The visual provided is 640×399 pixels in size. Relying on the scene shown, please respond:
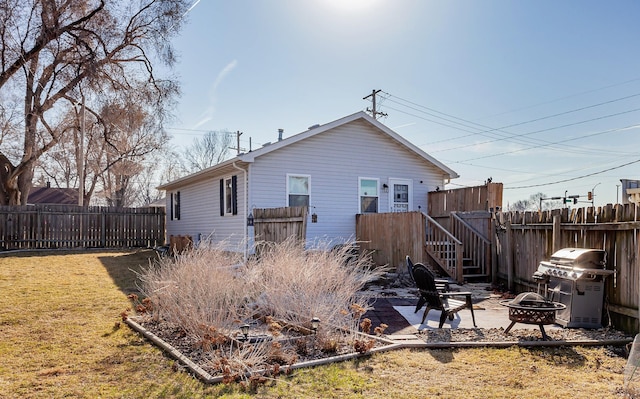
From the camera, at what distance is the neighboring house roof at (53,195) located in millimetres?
35812

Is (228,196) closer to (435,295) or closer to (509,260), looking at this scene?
(509,260)

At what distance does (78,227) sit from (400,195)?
13209mm

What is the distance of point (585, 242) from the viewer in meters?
6.03

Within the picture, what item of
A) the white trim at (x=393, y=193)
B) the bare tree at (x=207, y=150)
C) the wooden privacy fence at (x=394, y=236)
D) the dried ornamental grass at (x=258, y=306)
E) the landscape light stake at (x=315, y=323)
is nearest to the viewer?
the dried ornamental grass at (x=258, y=306)

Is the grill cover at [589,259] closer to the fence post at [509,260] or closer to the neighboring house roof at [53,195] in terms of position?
the fence post at [509,260]

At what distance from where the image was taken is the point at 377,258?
11.2 metres

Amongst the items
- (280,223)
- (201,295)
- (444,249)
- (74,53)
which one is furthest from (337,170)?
(74,53)

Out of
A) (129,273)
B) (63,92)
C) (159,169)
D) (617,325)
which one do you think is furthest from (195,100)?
(617,325)

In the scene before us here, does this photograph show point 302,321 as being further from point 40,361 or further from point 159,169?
point 159,169

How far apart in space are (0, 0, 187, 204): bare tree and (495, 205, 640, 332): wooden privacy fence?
16.0 meters

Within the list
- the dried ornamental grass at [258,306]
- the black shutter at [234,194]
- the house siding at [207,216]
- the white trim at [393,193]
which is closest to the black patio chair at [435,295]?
the dried ornamental grass at [258,306]

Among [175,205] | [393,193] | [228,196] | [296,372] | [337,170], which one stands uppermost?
[337,170]

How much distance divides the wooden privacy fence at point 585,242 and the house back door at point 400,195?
4890mm

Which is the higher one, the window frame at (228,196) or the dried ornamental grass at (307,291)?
the window frame at (228,196)
